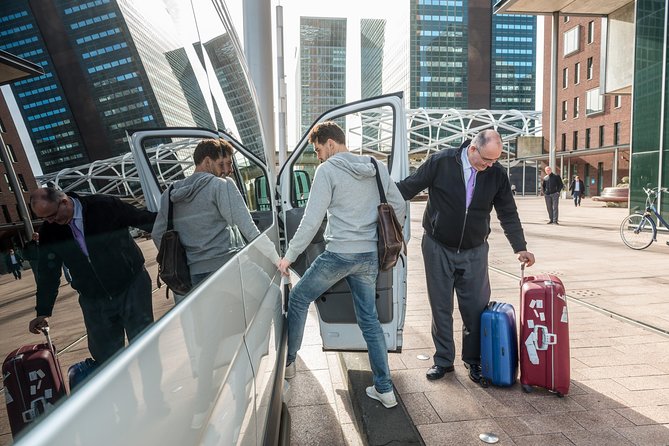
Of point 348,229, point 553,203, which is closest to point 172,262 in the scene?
point 348,229

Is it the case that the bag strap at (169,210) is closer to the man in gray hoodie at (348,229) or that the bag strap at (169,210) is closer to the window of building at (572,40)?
the man in gray hoodie at (348,229)

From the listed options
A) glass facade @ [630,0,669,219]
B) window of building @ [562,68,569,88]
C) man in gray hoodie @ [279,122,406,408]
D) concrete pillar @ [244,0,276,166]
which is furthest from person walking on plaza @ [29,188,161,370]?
window of building @ [562,68,569,88]

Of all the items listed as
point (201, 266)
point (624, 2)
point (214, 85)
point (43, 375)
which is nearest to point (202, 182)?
point (201, 266)

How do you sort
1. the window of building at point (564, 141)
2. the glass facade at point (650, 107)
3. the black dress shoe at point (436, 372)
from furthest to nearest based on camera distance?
1. the window of building at point (564, 141)
2. the glass facade at point (650, 107)
3. the black dress shoe at point (436, 372)

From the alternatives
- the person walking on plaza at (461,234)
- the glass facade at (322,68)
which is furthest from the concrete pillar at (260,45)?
the glass facade at (322,68)

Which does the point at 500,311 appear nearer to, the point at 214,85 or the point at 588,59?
the point at 214,85

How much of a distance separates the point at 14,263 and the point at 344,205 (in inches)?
88.6

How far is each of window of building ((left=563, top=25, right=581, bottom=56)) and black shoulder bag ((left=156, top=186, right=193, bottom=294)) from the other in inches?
1842

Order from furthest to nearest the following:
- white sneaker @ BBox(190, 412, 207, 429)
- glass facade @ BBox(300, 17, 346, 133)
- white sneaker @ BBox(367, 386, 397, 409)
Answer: glass facade @ BBox(300, 17, 346, 133) → white sneaker @ BBox(367, 386, 397, 409) → white sneaker @ BBox(190, 412, 207, 429)

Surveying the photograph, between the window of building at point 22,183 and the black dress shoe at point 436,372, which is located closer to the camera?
the window of building at point 22,183

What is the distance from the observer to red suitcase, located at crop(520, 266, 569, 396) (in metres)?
2.93

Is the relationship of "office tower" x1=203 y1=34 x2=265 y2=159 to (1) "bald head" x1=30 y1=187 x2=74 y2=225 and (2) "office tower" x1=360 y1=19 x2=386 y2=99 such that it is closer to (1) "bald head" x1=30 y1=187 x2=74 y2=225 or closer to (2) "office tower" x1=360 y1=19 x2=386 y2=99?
(1) "bald head" x1=30 y1=187 x2=74 y2=225

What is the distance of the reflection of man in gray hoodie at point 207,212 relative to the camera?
107 centimetres

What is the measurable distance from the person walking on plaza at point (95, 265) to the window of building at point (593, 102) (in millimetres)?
43514
